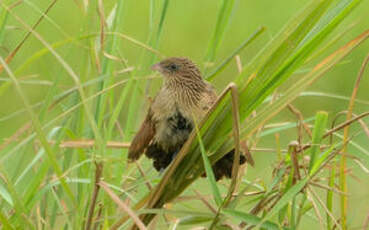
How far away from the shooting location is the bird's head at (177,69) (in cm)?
218

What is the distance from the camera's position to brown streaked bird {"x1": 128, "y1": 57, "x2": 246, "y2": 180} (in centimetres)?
189

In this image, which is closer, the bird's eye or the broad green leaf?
the broad green leaf

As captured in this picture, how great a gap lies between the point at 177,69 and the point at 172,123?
275 millimetres

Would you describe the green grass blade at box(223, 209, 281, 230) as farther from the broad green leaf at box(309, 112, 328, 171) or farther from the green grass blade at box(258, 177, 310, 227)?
the broad green leaf at box(309, 112, 328, 171)

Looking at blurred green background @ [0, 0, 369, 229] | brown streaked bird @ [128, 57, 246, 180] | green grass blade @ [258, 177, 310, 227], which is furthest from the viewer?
blurred green background @ [0, 0, 369, 229]

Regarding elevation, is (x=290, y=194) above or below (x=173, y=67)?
below

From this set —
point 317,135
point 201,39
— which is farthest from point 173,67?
point 201,39

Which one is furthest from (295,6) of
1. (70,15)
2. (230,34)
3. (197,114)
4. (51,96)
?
(51,96)

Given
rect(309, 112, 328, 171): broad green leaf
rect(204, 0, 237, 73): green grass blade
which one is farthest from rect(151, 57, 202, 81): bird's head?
rect(309, 112, 328, 171): broad green leaf

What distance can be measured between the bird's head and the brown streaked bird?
45 mm

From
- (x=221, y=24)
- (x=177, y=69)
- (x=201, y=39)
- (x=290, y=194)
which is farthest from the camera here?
(x=201, y=39)

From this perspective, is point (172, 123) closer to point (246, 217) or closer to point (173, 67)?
point (173, 67)

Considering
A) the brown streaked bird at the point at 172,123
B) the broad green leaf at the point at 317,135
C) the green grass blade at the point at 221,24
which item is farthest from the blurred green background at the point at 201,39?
the broad green leaf at the point at 317,135

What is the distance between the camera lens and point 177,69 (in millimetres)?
2201
